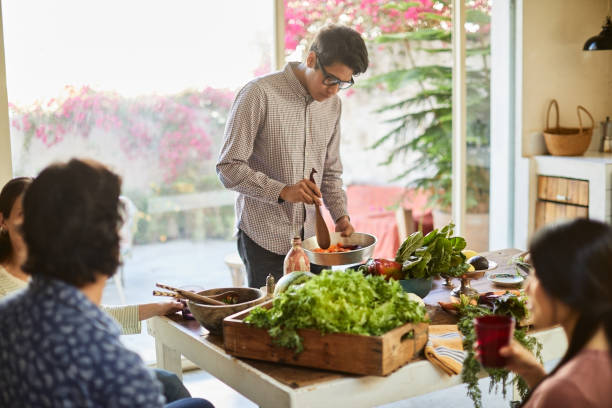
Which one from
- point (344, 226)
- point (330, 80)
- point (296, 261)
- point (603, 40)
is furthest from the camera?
point (603, 40)

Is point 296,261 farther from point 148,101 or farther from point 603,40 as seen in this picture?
point 603,40

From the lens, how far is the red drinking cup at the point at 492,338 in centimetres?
152

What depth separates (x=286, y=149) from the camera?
2.98 metres

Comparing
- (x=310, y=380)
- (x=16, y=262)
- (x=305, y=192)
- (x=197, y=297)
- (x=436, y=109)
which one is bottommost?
(x=310, y=380)

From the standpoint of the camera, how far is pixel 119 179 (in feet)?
4.72

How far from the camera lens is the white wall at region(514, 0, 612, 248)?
491 cm

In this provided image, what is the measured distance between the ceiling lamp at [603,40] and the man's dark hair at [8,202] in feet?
12.6

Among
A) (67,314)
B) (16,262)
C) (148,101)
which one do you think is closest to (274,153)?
(148,101)

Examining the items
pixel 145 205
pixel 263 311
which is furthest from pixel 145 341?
pixel 263 311

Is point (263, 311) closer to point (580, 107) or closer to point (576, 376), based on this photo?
point (576, 376)

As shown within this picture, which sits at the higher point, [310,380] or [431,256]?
[431,256]

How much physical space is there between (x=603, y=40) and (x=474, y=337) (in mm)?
3426

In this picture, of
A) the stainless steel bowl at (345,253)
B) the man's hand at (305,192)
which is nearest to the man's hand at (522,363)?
the stainless steel bowl at (345,253)

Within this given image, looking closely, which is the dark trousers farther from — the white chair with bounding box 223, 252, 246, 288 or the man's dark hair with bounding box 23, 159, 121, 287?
the man's dark hair with bounding box 23, 159, 121, 287
